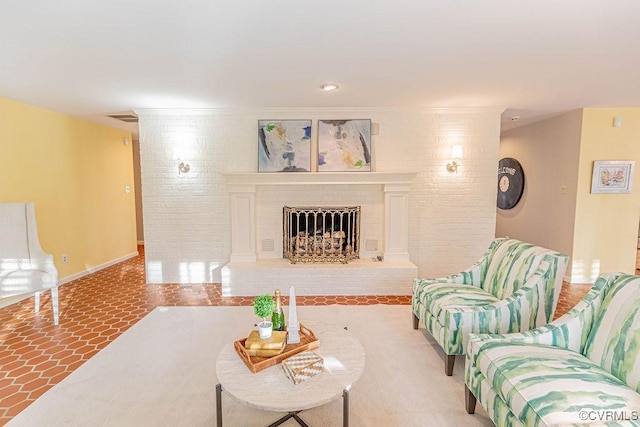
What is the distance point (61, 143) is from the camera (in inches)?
182

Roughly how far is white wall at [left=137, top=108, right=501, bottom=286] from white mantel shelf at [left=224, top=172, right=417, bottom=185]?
21 centimetres

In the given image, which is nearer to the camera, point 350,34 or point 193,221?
point 350,34

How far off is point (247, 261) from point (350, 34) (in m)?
3.17

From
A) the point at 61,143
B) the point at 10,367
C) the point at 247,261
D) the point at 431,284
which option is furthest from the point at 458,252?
the point at 61,143

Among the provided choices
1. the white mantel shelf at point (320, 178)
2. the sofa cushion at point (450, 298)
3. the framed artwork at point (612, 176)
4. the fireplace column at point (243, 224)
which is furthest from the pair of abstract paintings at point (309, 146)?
the framed artwork at point (612, 176)

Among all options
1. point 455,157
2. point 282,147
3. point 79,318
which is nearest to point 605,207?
point 455,157

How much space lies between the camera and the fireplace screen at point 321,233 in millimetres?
4488

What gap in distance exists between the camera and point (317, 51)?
250 cm

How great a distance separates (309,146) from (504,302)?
2984 millimetres

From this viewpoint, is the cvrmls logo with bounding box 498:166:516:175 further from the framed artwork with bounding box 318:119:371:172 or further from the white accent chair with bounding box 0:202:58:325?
the white accent chair with bounding box 0:202:58:325

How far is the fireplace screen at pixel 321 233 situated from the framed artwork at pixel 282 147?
578 mm

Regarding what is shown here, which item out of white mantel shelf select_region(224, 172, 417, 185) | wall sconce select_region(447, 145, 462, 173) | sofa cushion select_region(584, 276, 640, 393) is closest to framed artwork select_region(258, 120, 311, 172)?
white mantel shelf select_region(224, 172, 417, 185)

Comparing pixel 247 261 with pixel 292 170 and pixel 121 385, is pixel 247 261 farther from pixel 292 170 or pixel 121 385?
pixel 121 385

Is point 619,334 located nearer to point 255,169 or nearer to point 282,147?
point 282,147
